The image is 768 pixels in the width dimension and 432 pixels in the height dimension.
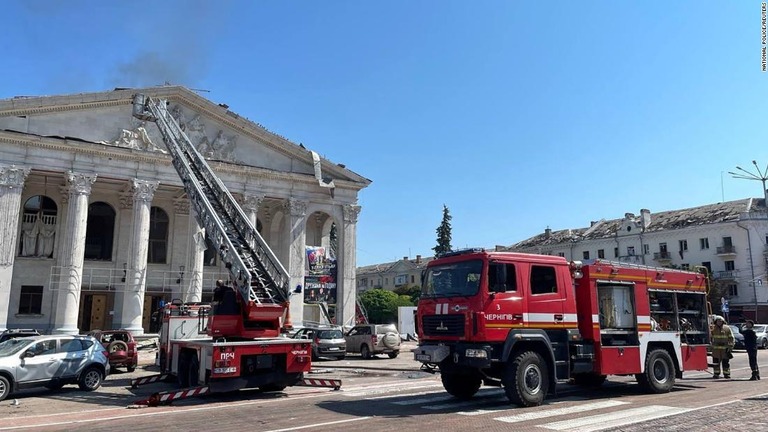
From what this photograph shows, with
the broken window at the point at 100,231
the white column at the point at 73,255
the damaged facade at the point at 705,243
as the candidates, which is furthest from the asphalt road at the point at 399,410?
the damaged facade at the point at 705,243

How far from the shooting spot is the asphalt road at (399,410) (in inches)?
359

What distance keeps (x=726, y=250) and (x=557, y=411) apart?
54854mm

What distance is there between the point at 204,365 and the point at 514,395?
6.88 m

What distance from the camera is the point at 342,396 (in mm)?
13055

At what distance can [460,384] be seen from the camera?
40.0 ft

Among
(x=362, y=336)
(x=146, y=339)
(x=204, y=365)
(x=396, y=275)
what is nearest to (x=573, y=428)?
(x=204, y=365)

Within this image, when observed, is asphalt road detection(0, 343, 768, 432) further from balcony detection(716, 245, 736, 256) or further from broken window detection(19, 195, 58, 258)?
balcony detection(716, 245, 736, 256)

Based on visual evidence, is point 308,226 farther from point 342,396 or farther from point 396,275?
point 396,275

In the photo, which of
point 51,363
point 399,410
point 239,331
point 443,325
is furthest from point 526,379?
point 51,363

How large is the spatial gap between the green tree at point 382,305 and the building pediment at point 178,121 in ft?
78.4

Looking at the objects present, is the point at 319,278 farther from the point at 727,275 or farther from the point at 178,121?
the point at 727,275

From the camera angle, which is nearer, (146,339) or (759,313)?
(146,339)

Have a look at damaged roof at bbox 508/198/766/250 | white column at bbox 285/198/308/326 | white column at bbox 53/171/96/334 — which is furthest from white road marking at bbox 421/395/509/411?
damaged roof at bbox 508/198/766/250

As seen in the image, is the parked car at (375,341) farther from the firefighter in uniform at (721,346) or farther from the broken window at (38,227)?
the broken window at (38,227)
